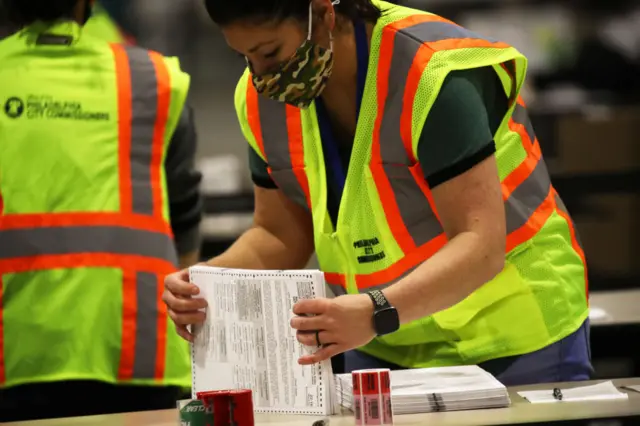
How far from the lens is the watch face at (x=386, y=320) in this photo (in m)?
2.02

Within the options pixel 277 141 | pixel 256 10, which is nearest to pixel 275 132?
pixel 277 141

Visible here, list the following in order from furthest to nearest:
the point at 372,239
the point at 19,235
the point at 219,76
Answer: the point at 219,76 → the point at 19,235 → the point at 372,239

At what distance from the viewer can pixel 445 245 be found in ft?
7.09

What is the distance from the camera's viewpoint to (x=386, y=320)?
79.7 inches

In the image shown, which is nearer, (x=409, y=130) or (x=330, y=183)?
(x=409, y=130)

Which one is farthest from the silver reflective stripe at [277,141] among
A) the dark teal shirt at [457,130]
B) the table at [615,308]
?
the table at [615,308]

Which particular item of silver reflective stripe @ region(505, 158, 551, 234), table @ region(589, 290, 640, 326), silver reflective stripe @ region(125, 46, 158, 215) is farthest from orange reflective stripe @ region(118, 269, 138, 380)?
table @ region(589, 290, 640, 326)

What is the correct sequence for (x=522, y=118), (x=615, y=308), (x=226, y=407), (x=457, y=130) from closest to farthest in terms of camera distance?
(x=226, y=407) < (x=457, y=130) < (x=522, y=118) < (x=615, y=308)

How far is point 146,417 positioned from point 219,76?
5786 millimetres

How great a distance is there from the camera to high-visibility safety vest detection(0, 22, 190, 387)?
2.79m

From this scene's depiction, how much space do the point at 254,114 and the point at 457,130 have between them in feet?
1.87

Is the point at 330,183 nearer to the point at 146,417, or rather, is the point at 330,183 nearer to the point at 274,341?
the point at 274,341

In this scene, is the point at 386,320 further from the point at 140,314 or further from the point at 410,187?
the point at 140,314

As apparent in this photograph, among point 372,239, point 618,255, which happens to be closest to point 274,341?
point 372,239
